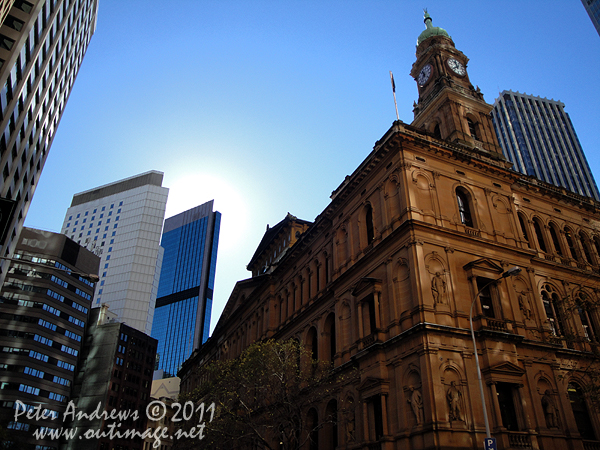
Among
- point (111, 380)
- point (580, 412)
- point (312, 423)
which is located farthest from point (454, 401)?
point (111, 380)

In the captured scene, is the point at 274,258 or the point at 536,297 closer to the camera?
the point at 536,297

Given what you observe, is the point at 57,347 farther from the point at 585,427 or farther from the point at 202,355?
the point at 585,427

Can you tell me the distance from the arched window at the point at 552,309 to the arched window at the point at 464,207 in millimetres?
7533

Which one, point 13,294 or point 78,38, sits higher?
point 78,38

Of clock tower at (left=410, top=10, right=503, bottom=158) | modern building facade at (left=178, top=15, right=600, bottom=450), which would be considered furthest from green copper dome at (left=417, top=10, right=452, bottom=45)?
modern building facade at (left=178, top=15, right=600, bottom=450)

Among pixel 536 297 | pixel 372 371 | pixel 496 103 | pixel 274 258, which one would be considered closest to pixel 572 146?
pixel 496 103

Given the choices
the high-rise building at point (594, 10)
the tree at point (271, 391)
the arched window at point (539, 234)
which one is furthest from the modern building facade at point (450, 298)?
the high-rise building at point (594, 10)

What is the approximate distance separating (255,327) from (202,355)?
2759 cm

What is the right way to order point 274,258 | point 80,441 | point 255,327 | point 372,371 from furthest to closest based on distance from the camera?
point 80,441 → point 274,258 → point 255,327 → point 372,371

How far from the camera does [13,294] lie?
296 ft

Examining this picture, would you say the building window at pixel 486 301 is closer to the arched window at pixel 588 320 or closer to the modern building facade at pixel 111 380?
the arched window at pixel 588 320

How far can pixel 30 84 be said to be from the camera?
5178cm

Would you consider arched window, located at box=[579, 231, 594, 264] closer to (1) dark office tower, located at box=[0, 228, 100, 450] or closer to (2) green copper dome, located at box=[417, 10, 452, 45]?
(2) green copper dome, located at box=[417, 10, 452, 45]

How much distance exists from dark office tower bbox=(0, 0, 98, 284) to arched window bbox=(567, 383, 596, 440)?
45.5m
